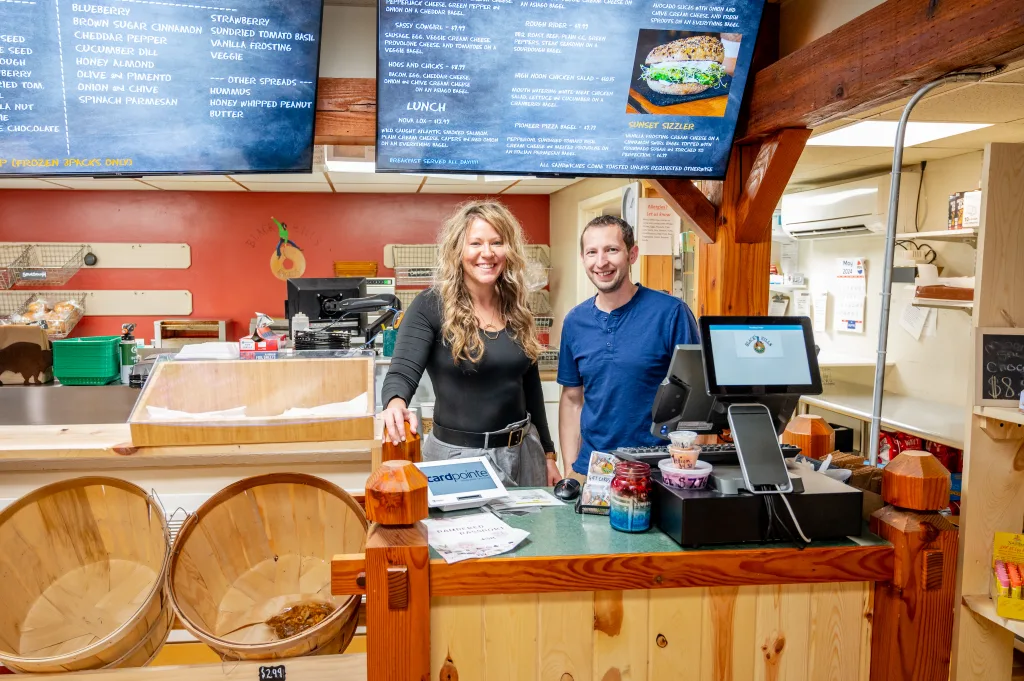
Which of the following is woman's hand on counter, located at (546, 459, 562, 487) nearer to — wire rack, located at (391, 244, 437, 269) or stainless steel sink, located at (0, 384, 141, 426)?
stainless steel sink, located at (0, 384, 141, 426)

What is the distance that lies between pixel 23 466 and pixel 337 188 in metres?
4.37

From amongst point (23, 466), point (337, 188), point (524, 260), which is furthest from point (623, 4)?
point (337, 188)

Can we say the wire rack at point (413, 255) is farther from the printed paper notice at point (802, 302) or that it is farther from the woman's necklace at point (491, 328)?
the woman's necklace at point (491, 328)

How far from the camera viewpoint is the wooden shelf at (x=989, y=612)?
149cm

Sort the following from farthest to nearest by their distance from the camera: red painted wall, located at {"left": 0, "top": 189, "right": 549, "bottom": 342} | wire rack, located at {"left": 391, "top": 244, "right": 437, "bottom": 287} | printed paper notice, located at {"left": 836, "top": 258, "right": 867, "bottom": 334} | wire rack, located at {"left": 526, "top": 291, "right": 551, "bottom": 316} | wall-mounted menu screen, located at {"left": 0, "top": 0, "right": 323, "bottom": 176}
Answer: wire rack, located at {"left": 526, "top": 291, "right": 551, "bottom": 316} < wire rack, located at {"left": 391, "top": 244, "right": 437, "bottom": 287} < red painted wall, located at {"left": 0, "top": 189, "right": 549, "bottom": 342} < printed paper notice, located at {"left": 836, "top": 258, "right": 867, "bottom": 334} < wall-mounted menu screen, located at {"left": 0, "top": 0, "right": 323, "bottom": 176}

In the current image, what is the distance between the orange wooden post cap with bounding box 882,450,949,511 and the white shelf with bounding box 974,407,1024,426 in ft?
0.77

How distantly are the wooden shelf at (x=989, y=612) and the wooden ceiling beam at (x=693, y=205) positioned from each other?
1.53m

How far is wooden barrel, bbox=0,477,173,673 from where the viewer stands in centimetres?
178

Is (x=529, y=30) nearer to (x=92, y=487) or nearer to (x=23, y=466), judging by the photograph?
(x=92, y=487)

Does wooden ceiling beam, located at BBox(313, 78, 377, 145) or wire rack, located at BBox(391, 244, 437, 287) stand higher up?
wooden ceiling beam, located at BBox(313, 78, 377, 145)

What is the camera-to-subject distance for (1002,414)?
155cm

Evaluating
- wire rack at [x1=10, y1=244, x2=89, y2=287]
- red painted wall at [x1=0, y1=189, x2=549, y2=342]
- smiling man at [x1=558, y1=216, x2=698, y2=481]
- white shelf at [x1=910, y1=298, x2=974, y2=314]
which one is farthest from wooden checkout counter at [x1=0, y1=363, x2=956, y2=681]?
wire rack at [x1=10, y1=244, x2=89, y2=287]

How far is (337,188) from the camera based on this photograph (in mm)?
6434

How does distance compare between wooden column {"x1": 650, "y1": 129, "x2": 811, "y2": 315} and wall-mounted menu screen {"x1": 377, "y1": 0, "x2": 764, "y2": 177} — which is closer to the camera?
wall-mounted menu screen {"x1": 377, "y1": 0, "x2": 764, "y2": 177}
